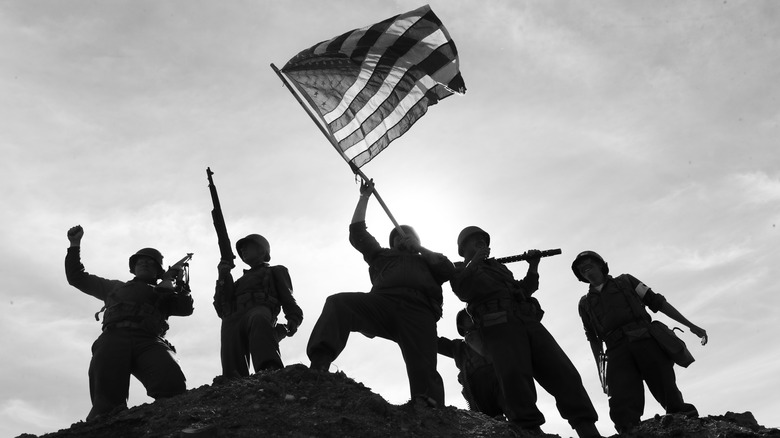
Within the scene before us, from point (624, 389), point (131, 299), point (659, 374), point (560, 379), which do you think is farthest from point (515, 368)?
point (131, 299)

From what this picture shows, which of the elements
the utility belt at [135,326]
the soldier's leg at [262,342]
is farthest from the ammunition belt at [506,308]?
the utility belt at [135,326]

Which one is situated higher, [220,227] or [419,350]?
[220,227]

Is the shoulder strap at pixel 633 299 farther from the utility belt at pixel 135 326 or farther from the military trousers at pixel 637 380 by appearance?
the utility belt at pixel 135 326

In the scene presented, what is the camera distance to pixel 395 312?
9.30 m

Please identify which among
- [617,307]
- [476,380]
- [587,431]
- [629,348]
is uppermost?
[617,307]

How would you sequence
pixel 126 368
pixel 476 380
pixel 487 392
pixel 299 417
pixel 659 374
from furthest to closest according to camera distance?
pixel 476 380 < pixel 487 392 < pixel 126 368 < pixel 659 374 < pixel 299 417

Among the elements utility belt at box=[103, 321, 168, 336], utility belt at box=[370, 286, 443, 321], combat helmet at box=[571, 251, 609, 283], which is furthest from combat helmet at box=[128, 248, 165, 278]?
combat helmet at box=[571, 251, 609, 283]

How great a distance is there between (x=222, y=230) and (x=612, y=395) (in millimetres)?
5170

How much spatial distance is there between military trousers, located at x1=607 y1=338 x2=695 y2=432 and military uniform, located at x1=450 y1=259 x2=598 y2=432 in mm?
836

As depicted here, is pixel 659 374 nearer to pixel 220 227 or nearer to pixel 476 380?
pixel 476 380

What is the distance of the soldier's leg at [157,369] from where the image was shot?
31.6 ft

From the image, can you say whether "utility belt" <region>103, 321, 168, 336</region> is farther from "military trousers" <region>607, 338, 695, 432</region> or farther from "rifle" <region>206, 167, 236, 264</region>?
"military trousers" <region>607, 338, 695, 432</region>

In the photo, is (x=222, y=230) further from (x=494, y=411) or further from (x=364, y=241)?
(x=494, y=411)

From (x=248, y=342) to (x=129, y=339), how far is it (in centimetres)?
140
